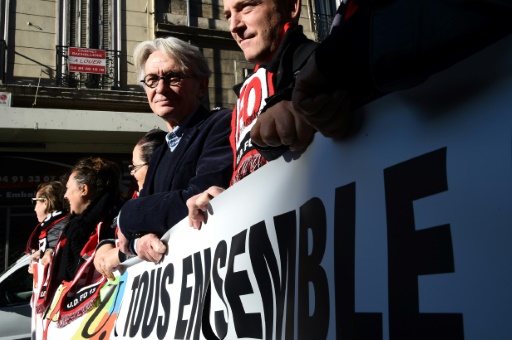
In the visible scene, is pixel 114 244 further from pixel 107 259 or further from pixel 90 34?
pixel 90 34

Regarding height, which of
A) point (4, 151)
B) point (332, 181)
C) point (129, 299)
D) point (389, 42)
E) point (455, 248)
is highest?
point (4, 151)

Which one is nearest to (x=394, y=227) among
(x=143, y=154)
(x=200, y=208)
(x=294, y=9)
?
(x=200, y=208)

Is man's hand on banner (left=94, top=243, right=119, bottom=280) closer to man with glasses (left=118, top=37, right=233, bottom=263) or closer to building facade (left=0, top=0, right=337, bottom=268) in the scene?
man with glasses (left=118, top=37, right=233, bottom=263)

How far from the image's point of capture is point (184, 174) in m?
1.78

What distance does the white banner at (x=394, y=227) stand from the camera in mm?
527

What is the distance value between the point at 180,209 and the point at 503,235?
1.18m

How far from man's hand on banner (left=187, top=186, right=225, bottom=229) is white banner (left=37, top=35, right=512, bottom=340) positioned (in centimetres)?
24

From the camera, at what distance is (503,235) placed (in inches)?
19.9

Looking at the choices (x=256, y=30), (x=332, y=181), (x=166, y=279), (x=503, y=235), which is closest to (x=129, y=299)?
(x=166, y=279)

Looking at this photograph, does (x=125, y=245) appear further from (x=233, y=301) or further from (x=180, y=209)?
(x=233, y=301)

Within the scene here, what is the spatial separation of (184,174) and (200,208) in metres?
0.48

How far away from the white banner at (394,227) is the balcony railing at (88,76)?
10166 millimetres

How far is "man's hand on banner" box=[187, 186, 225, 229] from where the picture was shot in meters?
1.31

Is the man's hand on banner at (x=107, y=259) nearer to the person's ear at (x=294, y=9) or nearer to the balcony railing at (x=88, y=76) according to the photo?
the person's ear at (x=294, y=9)
